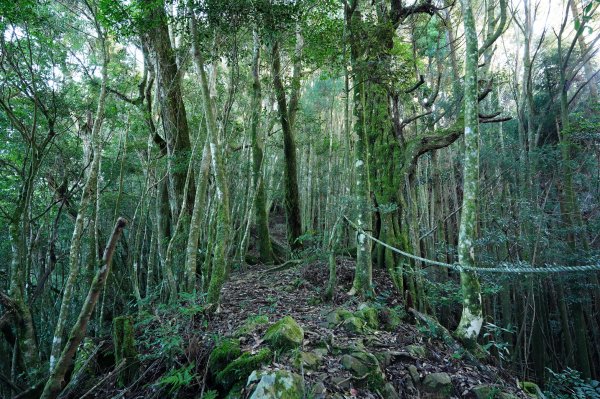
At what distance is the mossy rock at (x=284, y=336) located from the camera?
323 cm

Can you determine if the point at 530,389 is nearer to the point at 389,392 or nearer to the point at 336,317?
the point at 389,392

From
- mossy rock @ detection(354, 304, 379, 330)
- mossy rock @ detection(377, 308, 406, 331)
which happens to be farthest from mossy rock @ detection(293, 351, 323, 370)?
mossy rock @ detection(377, 308, 406, 331)

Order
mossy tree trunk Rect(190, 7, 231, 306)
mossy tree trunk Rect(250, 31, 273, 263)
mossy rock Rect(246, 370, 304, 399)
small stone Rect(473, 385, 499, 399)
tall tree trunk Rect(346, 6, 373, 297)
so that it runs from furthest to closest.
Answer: mossy tree trunk Rect(250, 31, 273, 263) < tall tree trunk Rect(346, 6, 373, 297) < mossy tree trunk Rect(190, 7, 231, 306) < small stone Rect(473, 385, 499, 399) < mossy rock Rect(246, 370, 304, 399)

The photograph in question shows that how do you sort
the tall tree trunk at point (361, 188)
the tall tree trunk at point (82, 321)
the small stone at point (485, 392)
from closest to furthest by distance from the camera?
the tall tree trunk at point (82, 321)
the small stone at point (485, 392)
the tall tree trunk at point (361, 188)

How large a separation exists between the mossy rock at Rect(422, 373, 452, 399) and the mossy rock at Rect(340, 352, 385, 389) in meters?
0.47

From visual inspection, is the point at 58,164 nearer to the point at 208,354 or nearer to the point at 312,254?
the point at 312,254

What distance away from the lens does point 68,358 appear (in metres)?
1.72

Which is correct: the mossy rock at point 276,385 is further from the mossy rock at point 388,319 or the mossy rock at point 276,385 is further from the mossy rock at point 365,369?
the mossy rock at point 388,319

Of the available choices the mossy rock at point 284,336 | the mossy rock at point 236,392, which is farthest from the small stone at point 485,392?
the mossy rock at point 236,392

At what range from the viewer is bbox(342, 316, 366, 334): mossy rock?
3904 mm

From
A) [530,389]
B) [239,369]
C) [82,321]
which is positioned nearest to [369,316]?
[530,389]

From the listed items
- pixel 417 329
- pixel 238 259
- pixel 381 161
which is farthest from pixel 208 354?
pixel 238 259

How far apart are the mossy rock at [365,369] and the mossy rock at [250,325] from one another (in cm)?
105

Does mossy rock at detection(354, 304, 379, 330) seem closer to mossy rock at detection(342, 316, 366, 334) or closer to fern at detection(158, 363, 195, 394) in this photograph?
mossy rock at detection(342, 316, 366, 334)
